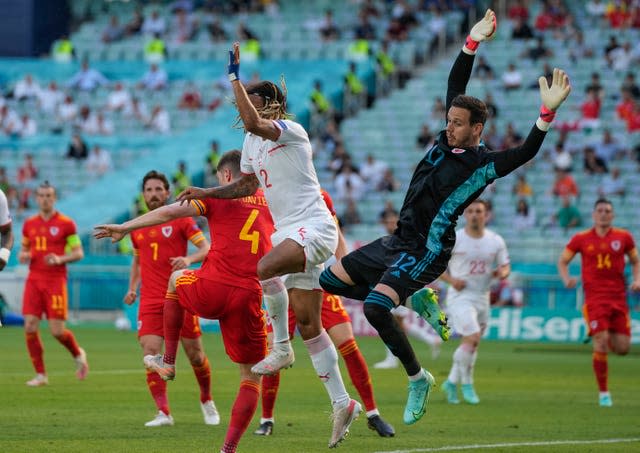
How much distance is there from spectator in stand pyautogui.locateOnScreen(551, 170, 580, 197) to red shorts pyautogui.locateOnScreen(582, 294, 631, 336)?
13.8 metres

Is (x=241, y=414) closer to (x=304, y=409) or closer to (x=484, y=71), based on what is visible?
(x=304, y=409)

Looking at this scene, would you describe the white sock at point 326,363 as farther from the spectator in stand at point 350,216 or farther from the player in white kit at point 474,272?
the spectator in stand at point 350,216

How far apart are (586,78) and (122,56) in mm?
17095

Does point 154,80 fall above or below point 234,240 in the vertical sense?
below

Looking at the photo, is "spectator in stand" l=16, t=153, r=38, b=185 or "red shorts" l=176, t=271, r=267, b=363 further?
"spectator in stand" l=16, t=153, r=38, b=185

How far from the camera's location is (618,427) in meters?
13.0

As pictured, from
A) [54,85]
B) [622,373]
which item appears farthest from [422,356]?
[54,85]

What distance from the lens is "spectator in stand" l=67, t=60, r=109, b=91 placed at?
1661 inches

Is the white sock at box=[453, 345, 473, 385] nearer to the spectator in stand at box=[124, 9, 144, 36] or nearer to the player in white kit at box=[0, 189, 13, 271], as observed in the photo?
the player in white kit at box=[0, 189, 13, 271]

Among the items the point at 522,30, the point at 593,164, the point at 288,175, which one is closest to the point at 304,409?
the point at 288,175

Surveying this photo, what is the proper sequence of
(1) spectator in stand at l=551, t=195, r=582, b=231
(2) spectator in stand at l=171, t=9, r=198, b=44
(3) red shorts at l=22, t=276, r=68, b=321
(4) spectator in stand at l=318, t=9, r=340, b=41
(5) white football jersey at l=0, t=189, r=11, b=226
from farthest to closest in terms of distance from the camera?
(2) spectator in stand at l=171, t=9, r=198, b=44, (4) spectator in stand at l=318, t=9, r=340, b=41, (1) spectator in stand at l=551, t=195, r=582, b=231, (3) red shorts at l=22, t=276, r=68, b=321, (5) white football jersey at l=0, t=189, r=11, b=226

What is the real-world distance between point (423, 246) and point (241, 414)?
6.31 feet

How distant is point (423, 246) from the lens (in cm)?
1004

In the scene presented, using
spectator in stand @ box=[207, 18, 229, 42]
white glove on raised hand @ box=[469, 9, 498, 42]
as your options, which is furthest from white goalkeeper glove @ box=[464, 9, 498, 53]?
spectator in stand @ box=[207, 18, 229, 42]
